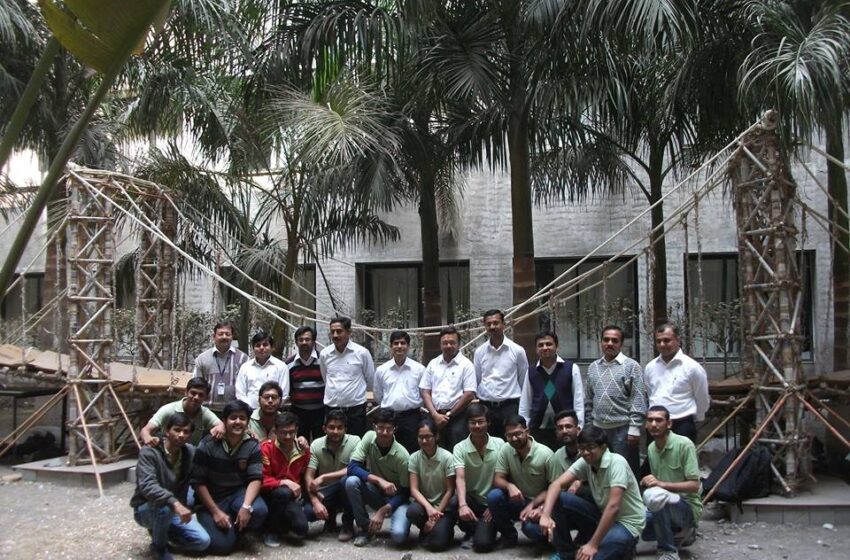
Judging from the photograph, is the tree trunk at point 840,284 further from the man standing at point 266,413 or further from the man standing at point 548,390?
the man standing at point 266,413

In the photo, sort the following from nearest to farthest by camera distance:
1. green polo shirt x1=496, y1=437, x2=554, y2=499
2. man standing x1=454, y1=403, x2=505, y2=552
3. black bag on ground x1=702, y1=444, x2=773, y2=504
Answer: green polo shirt x1=496, y1=437, x2=554, y2=499 → man standing x1=454, y1=403, x2=505, y2=552 → black bag on ground x1=702, y1=444, x2=773, y2=504

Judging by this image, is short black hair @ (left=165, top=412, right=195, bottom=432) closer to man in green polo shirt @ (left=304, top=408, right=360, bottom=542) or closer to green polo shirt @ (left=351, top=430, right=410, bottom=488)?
man in green polo shirt @ (left=304, top=408, right=360, bottom=542)

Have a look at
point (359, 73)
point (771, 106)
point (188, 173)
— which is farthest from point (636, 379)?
point (188, 173)

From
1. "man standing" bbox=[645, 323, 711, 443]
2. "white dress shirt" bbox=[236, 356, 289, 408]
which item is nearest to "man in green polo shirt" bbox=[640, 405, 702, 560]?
"man standing" bbox=[645, 323, 711, 443]

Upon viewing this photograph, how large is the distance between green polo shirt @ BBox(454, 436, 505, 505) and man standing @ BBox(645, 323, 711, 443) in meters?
1.28

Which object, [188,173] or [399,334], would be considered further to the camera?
[188,173]

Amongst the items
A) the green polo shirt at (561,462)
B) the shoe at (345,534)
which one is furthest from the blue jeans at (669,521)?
the shoe at (345,534)

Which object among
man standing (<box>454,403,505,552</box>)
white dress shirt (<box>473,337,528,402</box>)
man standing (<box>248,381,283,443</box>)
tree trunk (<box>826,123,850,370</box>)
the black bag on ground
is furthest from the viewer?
tree trunk (<box>826,123,850,370</box>)

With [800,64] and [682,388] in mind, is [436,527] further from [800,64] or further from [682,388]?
[800,64]

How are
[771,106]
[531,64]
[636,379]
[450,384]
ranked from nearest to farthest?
[636,379] → [450,384] → [771,106] → [531,64]

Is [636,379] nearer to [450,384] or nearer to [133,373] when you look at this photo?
[450,384]

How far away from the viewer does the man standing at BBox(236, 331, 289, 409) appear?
263 inches

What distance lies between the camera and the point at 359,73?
8.55 m

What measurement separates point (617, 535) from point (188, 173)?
23.8 ft
